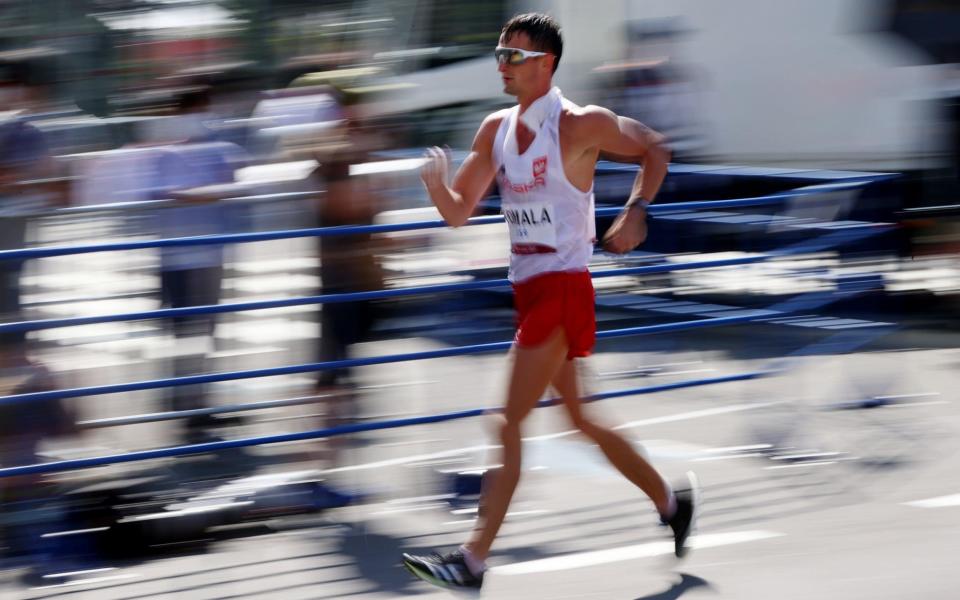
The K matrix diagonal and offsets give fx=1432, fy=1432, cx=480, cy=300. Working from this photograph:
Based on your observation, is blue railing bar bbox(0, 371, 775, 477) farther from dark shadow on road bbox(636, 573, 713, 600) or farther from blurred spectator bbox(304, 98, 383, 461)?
dark shadow on road bbox(636, 573, 713, 600)

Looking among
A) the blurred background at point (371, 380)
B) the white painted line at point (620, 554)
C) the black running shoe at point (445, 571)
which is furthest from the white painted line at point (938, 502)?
the black running shoe at point (445, 571)

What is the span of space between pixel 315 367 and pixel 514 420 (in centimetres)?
104

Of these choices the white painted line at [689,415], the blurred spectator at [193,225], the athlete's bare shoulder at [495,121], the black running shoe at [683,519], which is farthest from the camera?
the white painted line at [689,415]

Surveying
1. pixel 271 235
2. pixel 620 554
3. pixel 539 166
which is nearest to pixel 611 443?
pixel 620 554

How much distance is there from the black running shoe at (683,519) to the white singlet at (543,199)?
90 centimetres

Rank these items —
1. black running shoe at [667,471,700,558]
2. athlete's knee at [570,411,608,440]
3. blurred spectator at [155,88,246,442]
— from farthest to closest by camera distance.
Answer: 1. blurred spectator at [155,88,246,442]
2. black running shoe at [667,471,700,558]
3. athlete's knee at [570,411,608,440]

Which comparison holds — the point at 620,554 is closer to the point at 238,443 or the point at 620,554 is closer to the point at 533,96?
the point at 238,443

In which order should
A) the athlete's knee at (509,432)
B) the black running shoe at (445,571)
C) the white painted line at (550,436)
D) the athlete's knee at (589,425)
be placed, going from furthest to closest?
1. the white painted line at (550,436)
2. the athlete's knee at (589,425)
3. the athlete's knee at (509,432)
4. the black running shoe at (445,571)

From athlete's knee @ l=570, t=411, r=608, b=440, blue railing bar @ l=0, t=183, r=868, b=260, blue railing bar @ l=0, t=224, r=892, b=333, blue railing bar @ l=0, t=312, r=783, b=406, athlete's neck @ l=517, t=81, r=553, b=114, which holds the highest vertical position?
athlete's neck @ l=517, t=81, r=553, b=114

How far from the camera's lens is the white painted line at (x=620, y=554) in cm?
491

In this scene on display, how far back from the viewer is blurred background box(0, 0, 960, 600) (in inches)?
195

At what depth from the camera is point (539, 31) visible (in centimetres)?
448

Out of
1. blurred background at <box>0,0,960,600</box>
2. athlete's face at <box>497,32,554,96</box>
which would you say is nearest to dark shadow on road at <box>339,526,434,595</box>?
blurred background at <box>0,0,960,600</box>

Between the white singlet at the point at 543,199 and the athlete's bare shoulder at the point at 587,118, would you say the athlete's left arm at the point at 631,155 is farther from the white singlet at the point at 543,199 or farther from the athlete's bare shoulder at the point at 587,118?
the white singlet at the point at 543,199
